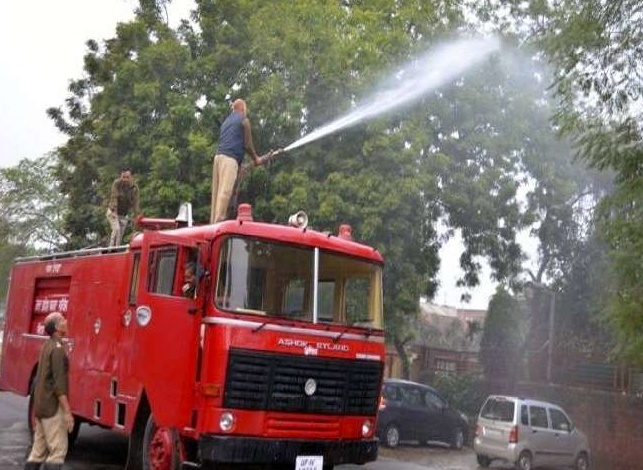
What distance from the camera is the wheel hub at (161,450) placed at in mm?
8508

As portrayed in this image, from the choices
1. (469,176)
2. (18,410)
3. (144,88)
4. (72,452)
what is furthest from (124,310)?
(469,176)

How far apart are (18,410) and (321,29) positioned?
1114 centimetres

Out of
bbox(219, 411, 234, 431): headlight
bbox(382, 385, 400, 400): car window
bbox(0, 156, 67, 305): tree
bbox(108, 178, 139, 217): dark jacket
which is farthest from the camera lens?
bbox(0, 156, 67, 305): tree

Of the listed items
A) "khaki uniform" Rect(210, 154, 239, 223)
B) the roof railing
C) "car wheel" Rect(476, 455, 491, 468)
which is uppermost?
"khaki uniform" Rect(210, 154, 239, 223)

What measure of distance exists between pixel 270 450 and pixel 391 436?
11846mm

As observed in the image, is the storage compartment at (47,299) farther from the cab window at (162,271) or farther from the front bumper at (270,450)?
the front bumper at (270,450)

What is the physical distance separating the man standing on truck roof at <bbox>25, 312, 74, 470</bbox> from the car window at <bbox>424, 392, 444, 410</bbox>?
45.6 feet

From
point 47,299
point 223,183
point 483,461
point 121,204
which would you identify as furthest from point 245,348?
point 483,461

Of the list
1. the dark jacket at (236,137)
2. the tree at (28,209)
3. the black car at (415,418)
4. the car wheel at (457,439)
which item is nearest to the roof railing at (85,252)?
the dark jacket at (236,137)

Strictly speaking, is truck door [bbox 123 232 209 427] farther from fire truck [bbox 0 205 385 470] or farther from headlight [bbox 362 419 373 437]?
headlight [bbox 362 419 373 437]

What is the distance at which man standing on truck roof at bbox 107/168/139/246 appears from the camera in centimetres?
1335

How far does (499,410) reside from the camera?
60.8ft

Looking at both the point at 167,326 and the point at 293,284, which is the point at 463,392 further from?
the point at 167,326

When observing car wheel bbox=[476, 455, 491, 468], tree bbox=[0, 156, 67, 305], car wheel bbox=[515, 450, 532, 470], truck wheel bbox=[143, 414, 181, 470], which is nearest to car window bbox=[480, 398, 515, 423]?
car wheel bbox=[515, 450, 532, 470]
